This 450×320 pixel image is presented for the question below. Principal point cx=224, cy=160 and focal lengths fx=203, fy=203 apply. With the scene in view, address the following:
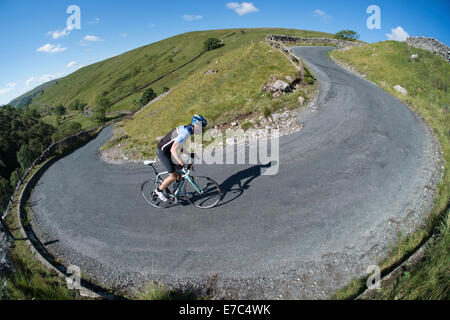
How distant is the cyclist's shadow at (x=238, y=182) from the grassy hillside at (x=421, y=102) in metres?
4.20

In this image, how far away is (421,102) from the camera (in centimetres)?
1388

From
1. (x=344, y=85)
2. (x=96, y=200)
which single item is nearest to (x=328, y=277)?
(x=96, y=200)

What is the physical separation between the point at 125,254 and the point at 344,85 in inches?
755

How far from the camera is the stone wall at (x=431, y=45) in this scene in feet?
80.5

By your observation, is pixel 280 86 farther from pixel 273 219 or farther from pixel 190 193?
pixel 273 219

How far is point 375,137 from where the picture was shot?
9852mm

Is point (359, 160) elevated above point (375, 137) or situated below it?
below

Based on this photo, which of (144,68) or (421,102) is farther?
(144,68)

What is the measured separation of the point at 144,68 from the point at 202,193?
165m

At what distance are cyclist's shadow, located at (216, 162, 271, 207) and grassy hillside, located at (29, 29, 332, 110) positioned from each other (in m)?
107

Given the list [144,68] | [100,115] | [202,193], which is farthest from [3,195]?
[144,68]

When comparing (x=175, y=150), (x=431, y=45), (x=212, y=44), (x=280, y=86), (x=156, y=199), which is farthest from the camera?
(x=212, y=44)

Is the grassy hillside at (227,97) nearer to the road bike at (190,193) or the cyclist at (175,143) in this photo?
the road bike at (190,193)

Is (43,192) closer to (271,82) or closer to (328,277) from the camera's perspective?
(328,277)
